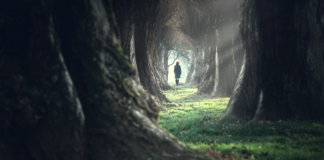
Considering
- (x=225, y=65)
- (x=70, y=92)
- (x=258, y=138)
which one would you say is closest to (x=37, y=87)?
(x=70, y=92)

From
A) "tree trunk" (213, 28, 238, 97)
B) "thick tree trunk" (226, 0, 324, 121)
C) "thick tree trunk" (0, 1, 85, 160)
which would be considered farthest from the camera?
"tree trunk" (213, 28, 238, 97)

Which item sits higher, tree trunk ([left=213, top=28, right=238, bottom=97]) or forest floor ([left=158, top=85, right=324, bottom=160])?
tree trunk ([left=213, top=28, right=238, bottom=97])

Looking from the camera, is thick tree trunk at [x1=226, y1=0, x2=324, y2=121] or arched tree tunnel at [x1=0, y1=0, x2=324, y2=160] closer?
arched tree tunnel at [x1=0, y1=0, x2=324, y2=160]

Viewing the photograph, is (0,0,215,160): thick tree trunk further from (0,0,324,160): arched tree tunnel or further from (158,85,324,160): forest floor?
(158,85,324,160): forest floor

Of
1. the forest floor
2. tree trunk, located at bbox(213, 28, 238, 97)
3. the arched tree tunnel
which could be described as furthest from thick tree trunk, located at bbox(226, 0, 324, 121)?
tree trunk, located at bbox(213, 28, 238, 97)

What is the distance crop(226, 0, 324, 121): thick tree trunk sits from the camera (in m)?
7.83

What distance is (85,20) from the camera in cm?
418

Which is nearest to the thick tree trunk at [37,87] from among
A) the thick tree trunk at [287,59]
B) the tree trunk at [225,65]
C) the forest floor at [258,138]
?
the forest floor at [258,138]

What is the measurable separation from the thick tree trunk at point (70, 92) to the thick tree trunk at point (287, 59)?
4.69 m

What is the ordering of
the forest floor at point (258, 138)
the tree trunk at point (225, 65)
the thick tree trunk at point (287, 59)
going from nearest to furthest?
the forest floor at point (258, 138)
the thick tree trunk at point (287, 59)
the tree trunk at point (225, 65)

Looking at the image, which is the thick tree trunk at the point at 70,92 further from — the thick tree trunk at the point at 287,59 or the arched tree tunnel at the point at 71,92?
the thick tree trunk at the point at 287,59

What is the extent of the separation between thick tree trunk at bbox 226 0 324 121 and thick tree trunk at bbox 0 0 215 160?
15.4 ft

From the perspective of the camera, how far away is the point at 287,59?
7.98 metres

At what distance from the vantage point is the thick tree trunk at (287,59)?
7.83 m
